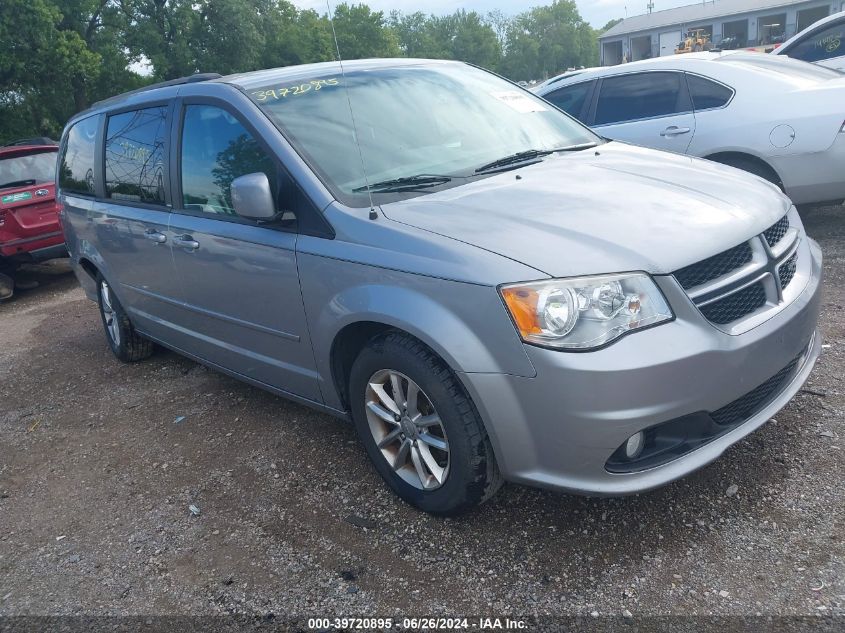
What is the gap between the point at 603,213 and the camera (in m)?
2.78

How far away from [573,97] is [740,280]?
16.2 ft

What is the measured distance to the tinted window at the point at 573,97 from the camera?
23.2 feet

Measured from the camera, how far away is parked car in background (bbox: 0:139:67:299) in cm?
828

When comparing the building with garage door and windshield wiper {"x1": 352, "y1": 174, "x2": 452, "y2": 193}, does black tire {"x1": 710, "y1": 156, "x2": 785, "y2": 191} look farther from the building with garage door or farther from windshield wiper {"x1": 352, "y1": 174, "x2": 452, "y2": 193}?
the building with garage door

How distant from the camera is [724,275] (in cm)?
264

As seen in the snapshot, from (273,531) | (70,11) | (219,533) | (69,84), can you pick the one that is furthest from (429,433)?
(70,11)

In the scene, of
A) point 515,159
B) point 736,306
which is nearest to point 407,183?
point 515,159

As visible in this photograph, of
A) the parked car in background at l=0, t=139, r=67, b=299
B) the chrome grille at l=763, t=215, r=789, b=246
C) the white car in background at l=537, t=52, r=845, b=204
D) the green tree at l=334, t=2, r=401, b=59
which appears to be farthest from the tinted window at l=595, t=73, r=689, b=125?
the green tree at l=334, t=2, r=401, b=59

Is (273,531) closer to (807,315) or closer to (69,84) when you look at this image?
(807,315)

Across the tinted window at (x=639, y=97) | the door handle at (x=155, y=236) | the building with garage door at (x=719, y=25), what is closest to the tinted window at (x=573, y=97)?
the tinted window at (x=639, y=97)

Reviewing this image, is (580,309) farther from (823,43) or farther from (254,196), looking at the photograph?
(823,43)

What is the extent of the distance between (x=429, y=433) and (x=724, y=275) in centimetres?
126

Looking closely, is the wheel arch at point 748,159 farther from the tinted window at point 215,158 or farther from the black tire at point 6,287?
the black tire at point 6,287

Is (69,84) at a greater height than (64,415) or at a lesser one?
greater
